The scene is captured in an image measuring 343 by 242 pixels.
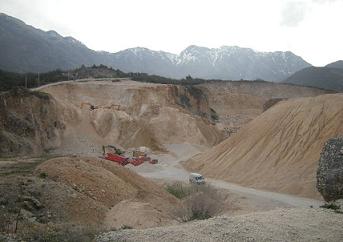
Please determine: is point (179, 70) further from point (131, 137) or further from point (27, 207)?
point (27, 207)

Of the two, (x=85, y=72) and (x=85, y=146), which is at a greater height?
(x=85, y=72)

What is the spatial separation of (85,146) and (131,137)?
387 inches

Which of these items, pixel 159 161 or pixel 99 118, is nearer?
pixel 159 161

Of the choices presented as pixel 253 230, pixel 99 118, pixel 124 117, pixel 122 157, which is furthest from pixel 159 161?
pixel 253 230

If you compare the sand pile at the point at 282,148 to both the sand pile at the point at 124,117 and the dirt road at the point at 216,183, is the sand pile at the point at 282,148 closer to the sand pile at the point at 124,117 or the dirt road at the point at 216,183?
the dirt road at the point at 216,183

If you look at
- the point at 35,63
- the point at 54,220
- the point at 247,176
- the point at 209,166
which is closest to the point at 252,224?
the point at 54,220

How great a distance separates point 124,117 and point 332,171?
150 ft

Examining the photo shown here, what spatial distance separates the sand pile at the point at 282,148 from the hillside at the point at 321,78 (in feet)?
260

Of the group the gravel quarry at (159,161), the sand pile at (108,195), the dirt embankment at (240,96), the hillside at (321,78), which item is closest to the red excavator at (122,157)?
the gravel quarry at (159,161)

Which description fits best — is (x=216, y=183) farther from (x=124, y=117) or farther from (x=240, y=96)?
(x=240, y=96)

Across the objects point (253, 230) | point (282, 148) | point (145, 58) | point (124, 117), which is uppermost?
point (145, 58)

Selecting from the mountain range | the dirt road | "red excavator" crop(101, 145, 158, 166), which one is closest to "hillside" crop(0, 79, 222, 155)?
"red excavator" crop(101, 145, 158, 166)

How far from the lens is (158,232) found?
11156 millimetres

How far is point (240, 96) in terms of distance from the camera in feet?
287
